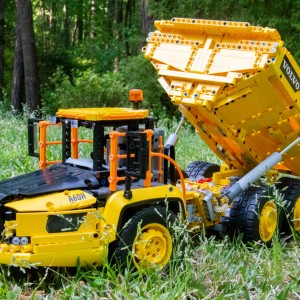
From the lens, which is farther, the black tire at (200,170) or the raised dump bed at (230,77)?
the black tire at (200,170)

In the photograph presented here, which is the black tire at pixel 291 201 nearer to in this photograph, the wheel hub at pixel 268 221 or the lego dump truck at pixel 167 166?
the lego dump truck at pixel 167 166

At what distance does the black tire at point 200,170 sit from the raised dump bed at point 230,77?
938 millimetres

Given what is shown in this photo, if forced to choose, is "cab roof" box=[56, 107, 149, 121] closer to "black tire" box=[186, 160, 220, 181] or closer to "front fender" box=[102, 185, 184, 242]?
"front fender" box=[102, 185, 184, 242]

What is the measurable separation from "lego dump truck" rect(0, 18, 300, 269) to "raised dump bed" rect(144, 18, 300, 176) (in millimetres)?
12

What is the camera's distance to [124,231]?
5188 mm

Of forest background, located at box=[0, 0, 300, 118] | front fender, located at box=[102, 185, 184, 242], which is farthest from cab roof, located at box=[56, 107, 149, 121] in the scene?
forest background, located at box=[0, 0, 300, 118]

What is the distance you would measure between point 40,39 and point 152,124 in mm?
23187

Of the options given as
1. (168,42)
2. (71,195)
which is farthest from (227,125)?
(71,195)

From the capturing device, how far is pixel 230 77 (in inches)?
238

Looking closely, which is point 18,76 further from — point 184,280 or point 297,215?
point 184,280

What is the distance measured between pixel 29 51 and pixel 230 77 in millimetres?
15454

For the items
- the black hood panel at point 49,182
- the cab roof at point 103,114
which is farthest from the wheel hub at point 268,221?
the black hood panel at point 49,182

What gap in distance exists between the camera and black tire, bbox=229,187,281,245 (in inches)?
258

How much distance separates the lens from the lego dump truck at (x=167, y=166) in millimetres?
5004
